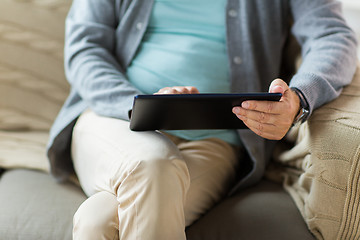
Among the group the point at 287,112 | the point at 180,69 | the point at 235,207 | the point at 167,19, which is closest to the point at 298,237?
the point at 235,207

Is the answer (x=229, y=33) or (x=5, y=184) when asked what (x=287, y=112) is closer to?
(x=229, y=33)

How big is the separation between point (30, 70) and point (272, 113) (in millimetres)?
809

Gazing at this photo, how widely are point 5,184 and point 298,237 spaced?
73cm

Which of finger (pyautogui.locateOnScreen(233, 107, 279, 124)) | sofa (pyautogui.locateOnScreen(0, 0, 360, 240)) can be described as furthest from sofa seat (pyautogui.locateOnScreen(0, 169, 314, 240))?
finger (pyautogui.locateOnScreen(233, 107, 279, 124))

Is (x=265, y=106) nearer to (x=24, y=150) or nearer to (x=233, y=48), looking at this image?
(x=233, y=48)

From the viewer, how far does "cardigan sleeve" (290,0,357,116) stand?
0.90 metres

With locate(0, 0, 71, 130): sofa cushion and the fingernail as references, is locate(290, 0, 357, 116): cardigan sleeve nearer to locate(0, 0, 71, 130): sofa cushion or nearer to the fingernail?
the fingernail

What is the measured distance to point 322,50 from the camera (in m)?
1.02

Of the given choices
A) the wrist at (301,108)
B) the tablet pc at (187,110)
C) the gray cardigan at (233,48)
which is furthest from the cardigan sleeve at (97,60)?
the wrist at (301,108)

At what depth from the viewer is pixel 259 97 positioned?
30.4 inches

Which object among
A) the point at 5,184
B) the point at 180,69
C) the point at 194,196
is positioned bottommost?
the point at 5,184

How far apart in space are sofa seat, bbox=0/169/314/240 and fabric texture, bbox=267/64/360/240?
0.05 metres

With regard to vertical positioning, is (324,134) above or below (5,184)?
above

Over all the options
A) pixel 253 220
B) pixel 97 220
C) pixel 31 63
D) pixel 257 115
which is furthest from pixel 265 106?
pixel 31 63
